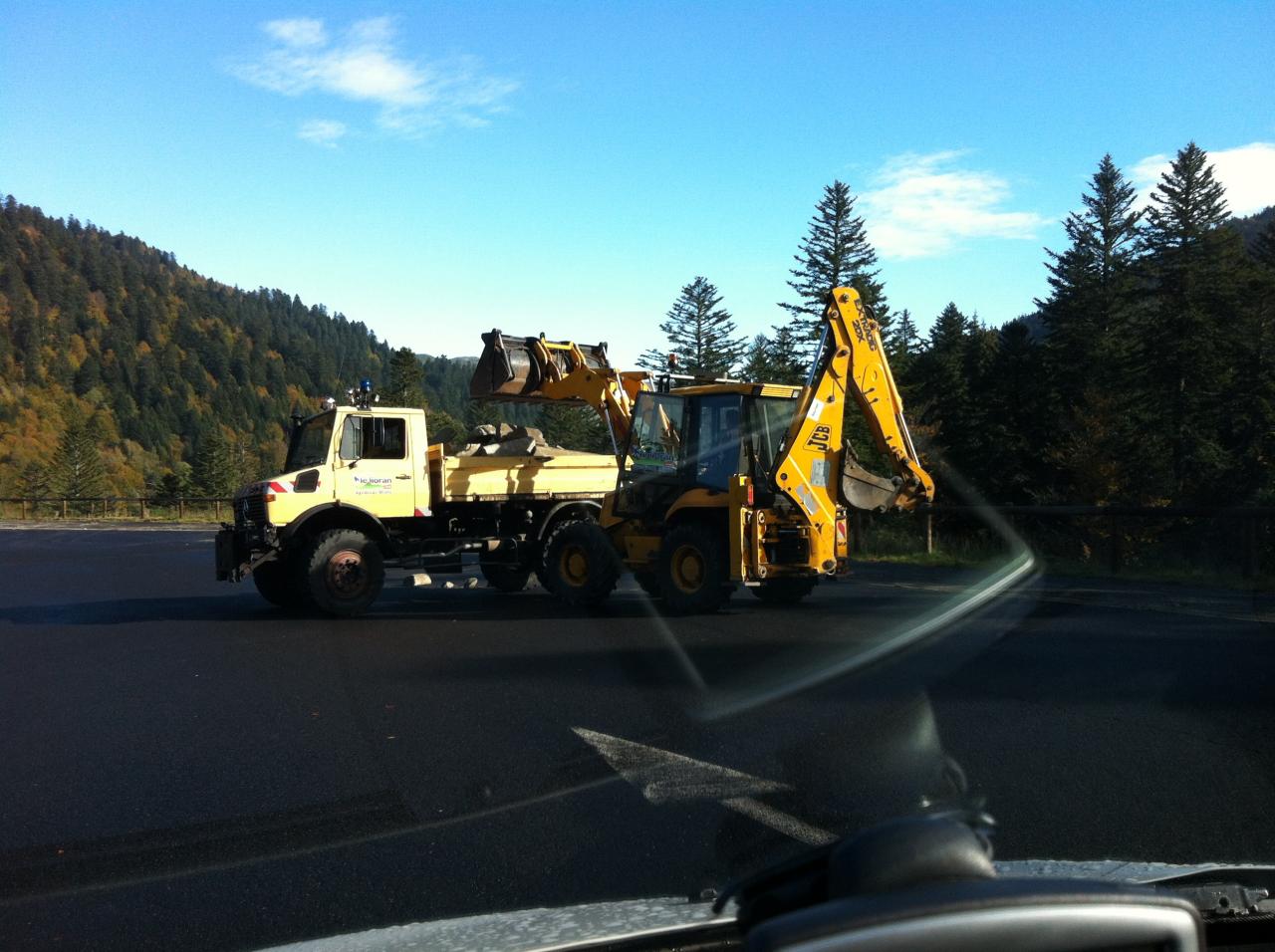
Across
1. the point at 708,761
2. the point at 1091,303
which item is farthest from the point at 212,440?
the point at 708,761

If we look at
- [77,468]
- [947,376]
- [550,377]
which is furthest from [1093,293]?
[77,468]

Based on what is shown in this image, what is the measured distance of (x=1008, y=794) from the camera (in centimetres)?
556

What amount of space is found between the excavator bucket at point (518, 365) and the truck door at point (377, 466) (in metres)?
1.88

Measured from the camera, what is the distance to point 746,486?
504 inches

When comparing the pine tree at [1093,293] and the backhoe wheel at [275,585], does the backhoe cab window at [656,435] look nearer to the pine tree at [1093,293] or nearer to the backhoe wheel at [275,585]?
the backhoe wheel at [275,585]

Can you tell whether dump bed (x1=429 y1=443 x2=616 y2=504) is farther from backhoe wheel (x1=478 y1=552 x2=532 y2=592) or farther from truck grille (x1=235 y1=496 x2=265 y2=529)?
truck grille (x1=235 y1=496 x2=265 y2=529)

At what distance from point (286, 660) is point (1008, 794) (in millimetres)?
7302

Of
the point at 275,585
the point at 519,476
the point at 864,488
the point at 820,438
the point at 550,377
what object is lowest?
the point at 275,585

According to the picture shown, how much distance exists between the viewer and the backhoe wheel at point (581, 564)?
561 inches

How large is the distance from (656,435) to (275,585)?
19.0 ft

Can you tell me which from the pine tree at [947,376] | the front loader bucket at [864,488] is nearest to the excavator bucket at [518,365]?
the front loader bucket at [864,488]

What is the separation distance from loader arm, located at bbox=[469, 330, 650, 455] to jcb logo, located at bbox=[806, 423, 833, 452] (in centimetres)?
380

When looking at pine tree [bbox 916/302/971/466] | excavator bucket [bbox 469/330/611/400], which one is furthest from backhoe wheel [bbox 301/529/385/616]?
pine tree [bbox 916/302/971/466]

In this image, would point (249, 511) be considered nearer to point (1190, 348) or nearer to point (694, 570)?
point (694, 570)
